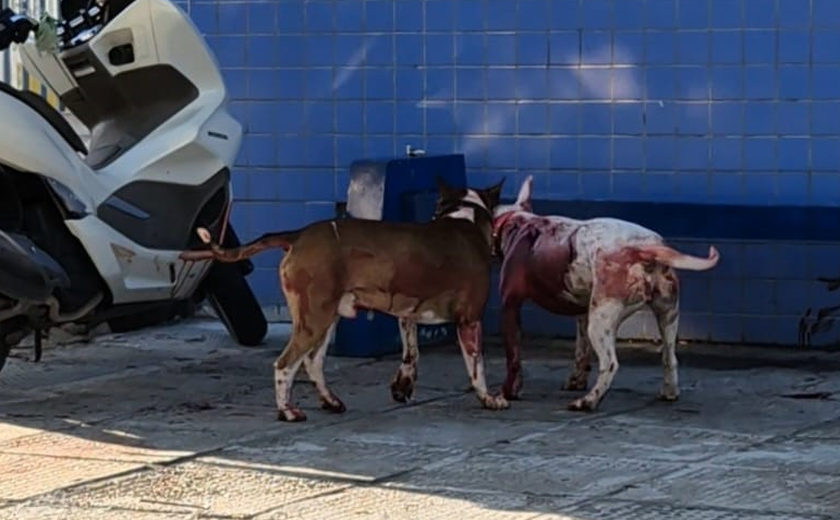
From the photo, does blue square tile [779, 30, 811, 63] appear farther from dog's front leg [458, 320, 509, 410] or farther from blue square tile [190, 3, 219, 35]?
blue square tile [190, 3, 219, 35]

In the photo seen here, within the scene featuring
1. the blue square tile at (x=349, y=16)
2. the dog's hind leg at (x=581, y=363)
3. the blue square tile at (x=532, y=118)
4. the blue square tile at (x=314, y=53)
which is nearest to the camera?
the dog's hind leg at (x=581, y=363)

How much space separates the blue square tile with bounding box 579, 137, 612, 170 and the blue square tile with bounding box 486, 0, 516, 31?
31.8 inches

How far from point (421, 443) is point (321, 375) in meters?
0.89

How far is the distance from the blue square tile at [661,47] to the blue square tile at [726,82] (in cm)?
25

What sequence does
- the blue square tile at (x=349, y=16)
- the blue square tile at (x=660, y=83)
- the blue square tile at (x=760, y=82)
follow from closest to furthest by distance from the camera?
the blue square tile at (x=760, y=82), the blue square tile at (x=660, y=83), the blue square tile at (x=349, y=16)

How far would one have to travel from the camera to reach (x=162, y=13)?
9.27 metres

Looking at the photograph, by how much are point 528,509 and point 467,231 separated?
228cm

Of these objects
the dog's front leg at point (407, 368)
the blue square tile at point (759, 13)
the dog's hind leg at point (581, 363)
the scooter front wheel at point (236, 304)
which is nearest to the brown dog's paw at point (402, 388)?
the dog's front leg at point (407, 368)

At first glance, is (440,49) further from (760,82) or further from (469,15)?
(760,82)

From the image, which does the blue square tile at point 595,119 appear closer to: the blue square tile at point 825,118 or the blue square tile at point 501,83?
the blue square tile at point 501,83

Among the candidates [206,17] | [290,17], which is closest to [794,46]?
[290,17]

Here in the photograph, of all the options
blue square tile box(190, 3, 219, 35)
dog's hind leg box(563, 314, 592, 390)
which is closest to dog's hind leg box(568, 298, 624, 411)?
dog's hind leg box(563, 314, 592, 390)

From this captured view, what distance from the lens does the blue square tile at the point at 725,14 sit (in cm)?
1027

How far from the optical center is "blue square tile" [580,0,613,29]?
10562 mm
